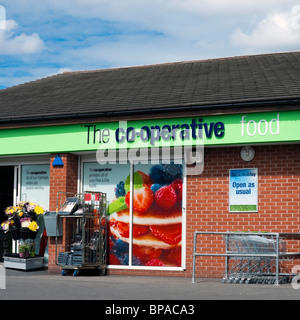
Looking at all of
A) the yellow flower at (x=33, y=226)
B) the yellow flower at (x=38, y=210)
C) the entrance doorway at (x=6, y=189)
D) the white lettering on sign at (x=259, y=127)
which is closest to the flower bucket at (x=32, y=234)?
the yellow flower at (x=33, y=226)

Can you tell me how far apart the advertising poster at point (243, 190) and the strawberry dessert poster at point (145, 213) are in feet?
4.12

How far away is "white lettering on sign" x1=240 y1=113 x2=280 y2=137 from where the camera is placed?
1263 cm

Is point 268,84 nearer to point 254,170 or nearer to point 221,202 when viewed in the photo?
point 254,170

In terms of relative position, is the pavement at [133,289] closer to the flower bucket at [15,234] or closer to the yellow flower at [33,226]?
the yellow flower at [33,226]

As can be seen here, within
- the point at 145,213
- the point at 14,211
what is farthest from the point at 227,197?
the point at 14,211

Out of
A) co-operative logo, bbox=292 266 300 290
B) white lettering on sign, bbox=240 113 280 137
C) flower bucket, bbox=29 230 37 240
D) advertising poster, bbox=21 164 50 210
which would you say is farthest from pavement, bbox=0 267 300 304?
white lettering on sign, bbox=240 113 280 137

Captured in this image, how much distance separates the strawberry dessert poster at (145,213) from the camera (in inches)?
543

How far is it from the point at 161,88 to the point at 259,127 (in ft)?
11.5

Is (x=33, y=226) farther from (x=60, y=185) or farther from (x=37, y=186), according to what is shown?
(x=37, y=186)

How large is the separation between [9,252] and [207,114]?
264 inches

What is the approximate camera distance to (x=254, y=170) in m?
13.2

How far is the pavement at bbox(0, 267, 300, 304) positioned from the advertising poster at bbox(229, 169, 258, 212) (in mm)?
1817
